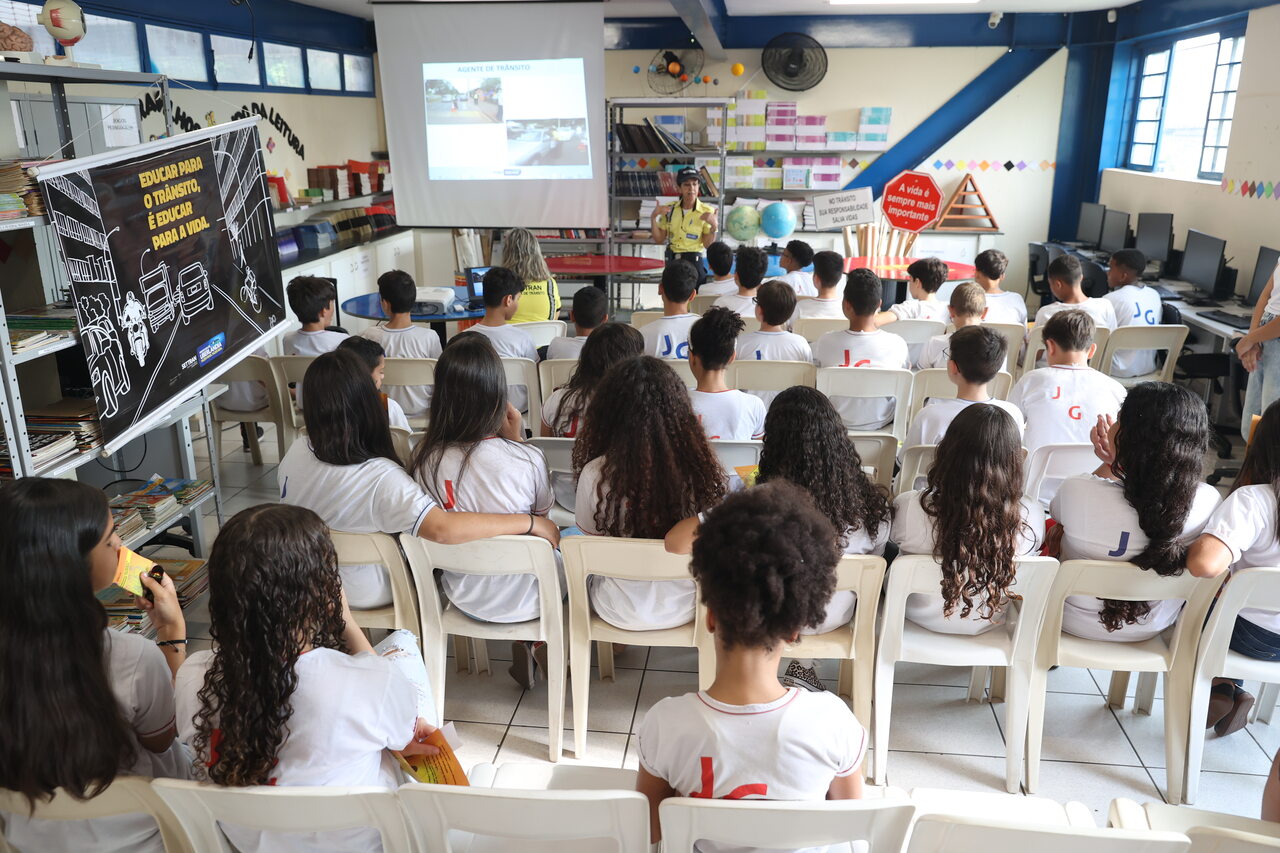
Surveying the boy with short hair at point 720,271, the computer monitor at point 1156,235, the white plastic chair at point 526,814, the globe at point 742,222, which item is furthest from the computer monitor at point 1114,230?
the white plastic chair at point 526,814

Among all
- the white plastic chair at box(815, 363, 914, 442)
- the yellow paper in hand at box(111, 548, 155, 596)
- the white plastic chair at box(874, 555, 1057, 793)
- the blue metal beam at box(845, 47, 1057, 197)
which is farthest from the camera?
the blue metal beam at box(845, 47, 1057, 197)

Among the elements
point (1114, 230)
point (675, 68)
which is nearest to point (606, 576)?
point (1114, 230)

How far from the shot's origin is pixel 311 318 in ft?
14.8

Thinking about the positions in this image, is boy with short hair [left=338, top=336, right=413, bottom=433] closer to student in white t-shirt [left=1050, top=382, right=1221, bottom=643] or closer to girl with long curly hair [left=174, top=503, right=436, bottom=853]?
girl with long curly hair [left=174, top=503, right=436, bottom=853]

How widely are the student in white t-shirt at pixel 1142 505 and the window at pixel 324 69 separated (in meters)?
7.90

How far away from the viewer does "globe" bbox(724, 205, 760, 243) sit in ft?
29.8

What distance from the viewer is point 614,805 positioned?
132 centimetres

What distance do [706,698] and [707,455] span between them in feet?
3.59

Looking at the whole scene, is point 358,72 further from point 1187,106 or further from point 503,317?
point 1187,106

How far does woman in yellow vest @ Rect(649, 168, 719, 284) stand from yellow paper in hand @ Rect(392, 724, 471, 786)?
6.13 metres

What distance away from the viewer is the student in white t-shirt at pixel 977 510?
7.20 feet

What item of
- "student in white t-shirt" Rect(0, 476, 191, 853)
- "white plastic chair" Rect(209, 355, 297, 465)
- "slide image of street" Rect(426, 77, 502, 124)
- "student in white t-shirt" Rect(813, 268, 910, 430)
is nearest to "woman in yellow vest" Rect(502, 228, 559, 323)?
"white plastic chair" Rect(209, 355, 297, 465)

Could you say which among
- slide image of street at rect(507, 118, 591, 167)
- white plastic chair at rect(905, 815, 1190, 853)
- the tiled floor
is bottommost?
the tiled floor


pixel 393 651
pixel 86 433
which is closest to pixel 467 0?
pixel 86 433
